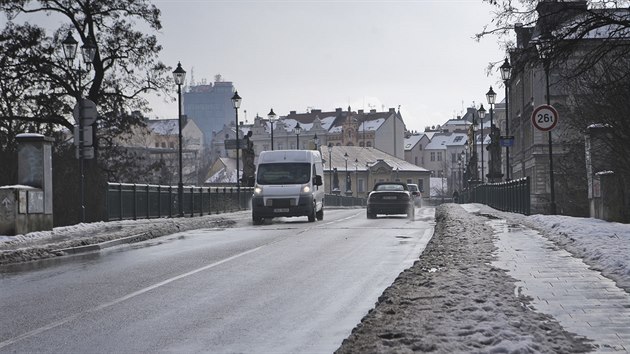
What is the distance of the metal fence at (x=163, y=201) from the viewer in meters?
29.2

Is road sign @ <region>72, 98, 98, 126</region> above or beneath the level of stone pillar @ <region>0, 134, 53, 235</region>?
above

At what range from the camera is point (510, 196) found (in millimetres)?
35812

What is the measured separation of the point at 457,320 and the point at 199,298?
3677 mm

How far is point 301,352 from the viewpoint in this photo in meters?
7.01

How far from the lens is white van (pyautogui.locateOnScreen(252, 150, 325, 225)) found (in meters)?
30.8

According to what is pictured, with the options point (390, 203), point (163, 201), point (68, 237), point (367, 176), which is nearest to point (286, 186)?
point (163, 201)

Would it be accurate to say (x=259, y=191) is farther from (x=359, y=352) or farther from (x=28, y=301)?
(x=359, y=352)

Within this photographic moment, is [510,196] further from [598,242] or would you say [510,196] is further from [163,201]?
[598,242]

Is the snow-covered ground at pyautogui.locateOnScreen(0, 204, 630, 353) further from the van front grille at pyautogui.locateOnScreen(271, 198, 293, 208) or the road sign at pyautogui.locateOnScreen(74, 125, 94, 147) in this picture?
the van front grille at pyautogui.locateOnScreen(271, 198, 293, 208)

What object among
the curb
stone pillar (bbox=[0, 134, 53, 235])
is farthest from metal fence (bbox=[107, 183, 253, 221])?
the curb

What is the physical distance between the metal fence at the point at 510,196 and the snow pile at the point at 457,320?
1889cm

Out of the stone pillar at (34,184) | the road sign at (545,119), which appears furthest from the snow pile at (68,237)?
the road sign at (545,119)

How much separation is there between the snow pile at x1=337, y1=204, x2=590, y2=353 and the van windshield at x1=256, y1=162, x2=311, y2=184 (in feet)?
63.3

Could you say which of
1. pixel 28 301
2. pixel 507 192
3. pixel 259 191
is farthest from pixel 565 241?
pixel 507 192
